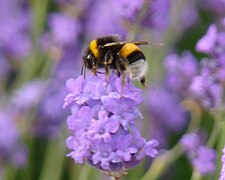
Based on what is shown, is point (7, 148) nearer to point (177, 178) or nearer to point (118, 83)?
point (177, 178)

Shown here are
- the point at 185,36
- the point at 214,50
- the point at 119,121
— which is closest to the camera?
the point at 119,121

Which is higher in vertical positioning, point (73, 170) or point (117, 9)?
point (117, 9)

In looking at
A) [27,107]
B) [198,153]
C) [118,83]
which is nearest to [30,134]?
[27,107]

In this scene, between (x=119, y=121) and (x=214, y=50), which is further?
(x=214, y=50)

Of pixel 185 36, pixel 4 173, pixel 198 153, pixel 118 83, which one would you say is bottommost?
pixel 4 173

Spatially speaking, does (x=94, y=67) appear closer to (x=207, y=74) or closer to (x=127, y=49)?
(x=127, y=49)

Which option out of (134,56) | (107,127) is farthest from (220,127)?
(107,127)

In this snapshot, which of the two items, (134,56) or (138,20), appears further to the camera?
(138,20)
